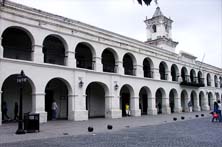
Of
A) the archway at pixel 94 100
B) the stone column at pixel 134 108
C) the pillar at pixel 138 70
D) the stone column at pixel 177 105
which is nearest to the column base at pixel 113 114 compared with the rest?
the stone column at pixel 134 108

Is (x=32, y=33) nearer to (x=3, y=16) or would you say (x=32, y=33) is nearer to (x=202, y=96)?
(x=3, y=16)

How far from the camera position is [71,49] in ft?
67.6

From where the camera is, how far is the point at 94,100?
86.8 feet

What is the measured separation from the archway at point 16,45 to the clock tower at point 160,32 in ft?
75.1

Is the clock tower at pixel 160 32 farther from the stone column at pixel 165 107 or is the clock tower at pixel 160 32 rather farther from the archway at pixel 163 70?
the stone column at pixel 165 107

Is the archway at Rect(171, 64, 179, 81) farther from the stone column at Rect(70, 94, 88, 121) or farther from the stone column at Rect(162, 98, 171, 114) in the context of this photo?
the stone column at Rect(70, 94, 88, 121)

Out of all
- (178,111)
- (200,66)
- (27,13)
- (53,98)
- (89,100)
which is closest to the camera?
(27,13)

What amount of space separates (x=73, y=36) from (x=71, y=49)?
116 centimetres

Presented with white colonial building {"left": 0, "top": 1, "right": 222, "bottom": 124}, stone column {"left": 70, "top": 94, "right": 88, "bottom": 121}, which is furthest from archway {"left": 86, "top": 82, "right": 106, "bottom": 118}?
stone column {"left": 70, "top": 94, "right": 88, "bottom": 121}

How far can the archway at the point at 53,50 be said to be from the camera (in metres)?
22.4

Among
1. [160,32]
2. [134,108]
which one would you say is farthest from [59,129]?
[160,32]

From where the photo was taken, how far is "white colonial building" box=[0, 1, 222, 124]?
17842 millimetres

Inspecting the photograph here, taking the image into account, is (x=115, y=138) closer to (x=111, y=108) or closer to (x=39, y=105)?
(x=39, y=105)

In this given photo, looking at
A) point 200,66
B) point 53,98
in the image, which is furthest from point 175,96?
point 53,98
